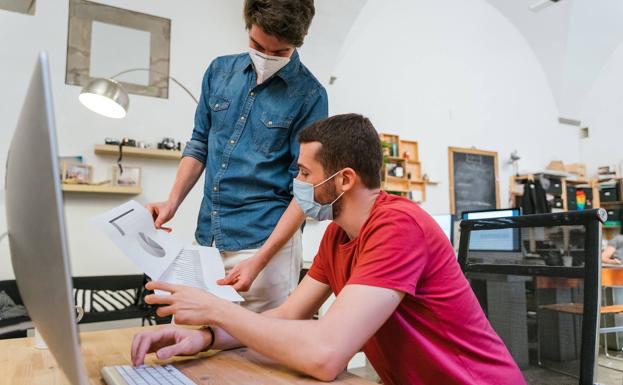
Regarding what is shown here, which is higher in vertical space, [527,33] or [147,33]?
[527,33]

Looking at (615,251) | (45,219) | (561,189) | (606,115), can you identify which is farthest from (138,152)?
(606,115)

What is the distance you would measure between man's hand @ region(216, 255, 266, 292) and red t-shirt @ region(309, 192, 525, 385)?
0.29 meters

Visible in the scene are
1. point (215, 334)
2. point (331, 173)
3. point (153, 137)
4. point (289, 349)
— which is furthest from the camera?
point (153, 137)

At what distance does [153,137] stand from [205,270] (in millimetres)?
3279

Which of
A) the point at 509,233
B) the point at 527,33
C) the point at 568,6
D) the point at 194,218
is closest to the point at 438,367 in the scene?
the point at 509,233

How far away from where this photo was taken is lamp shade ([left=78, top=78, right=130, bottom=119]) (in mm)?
2795

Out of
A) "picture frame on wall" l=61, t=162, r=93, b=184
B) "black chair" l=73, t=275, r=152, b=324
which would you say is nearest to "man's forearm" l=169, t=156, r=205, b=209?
"black chair" l=73, t=275, r=152, b=324

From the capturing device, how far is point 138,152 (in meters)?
3.79

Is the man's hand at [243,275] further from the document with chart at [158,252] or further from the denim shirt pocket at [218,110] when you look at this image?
the denim shirt pocket at [218,110]

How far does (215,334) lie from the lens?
97 cm

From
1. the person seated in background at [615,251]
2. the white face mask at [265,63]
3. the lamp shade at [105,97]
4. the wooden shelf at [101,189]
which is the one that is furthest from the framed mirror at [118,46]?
the person seated in background at [615,251]

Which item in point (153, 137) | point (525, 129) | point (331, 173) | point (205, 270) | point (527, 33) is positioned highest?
point (527, 33)

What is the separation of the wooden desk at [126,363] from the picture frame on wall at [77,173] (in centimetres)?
284

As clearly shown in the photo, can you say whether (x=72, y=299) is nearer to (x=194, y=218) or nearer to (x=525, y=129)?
(x=194, y=218)
